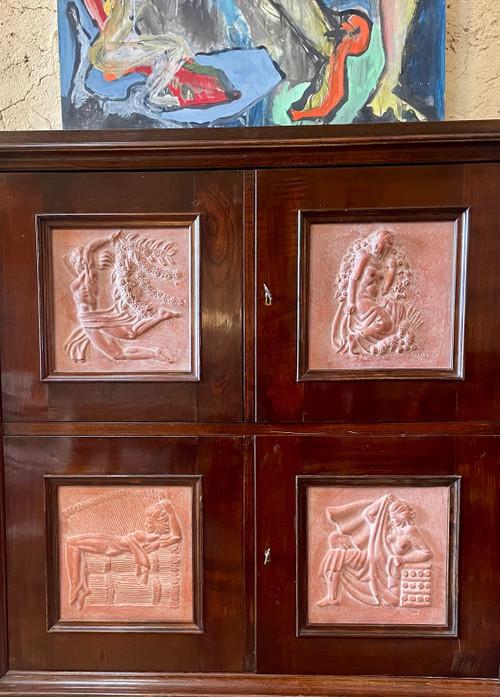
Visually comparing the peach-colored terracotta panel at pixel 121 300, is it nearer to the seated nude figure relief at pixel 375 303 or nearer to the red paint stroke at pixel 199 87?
the seated nude figure relief at pixel 375 303

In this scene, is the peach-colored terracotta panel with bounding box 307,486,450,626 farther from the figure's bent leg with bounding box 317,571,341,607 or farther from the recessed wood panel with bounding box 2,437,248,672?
the recessed wood panel with bounding box 2,437,248,672

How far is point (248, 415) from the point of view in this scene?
927 millimetres

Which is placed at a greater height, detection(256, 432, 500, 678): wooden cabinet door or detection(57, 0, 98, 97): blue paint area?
detection(57, 0, 98, 97): blue paint area

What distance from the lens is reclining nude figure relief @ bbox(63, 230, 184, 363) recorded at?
92 centimetres

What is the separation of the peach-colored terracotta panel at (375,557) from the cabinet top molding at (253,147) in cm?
75

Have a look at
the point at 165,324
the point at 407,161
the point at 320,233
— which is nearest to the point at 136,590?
the point at 165,324

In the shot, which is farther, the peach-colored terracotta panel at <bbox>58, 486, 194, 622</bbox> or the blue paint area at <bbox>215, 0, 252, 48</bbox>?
the blue paint area at <bbox>215, 0, 252, 48</bbox>

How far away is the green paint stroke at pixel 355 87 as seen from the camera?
1104mm

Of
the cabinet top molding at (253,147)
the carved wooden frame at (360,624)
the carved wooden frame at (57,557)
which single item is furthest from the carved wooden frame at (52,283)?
the carved wooden frame at (360,624)

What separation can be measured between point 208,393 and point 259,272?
30 cm

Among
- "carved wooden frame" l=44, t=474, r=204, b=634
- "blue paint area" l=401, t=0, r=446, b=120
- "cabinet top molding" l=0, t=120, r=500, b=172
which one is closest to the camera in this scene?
"cabinet top molding" l=0, t=120, r=500, b=172

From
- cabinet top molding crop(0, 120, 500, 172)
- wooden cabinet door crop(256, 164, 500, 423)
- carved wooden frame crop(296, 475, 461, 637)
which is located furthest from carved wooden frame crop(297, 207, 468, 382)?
carved wooden frame crop(296, 475, 461, 637)

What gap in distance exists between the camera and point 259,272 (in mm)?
907

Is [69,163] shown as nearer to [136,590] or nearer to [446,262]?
[446,262]
